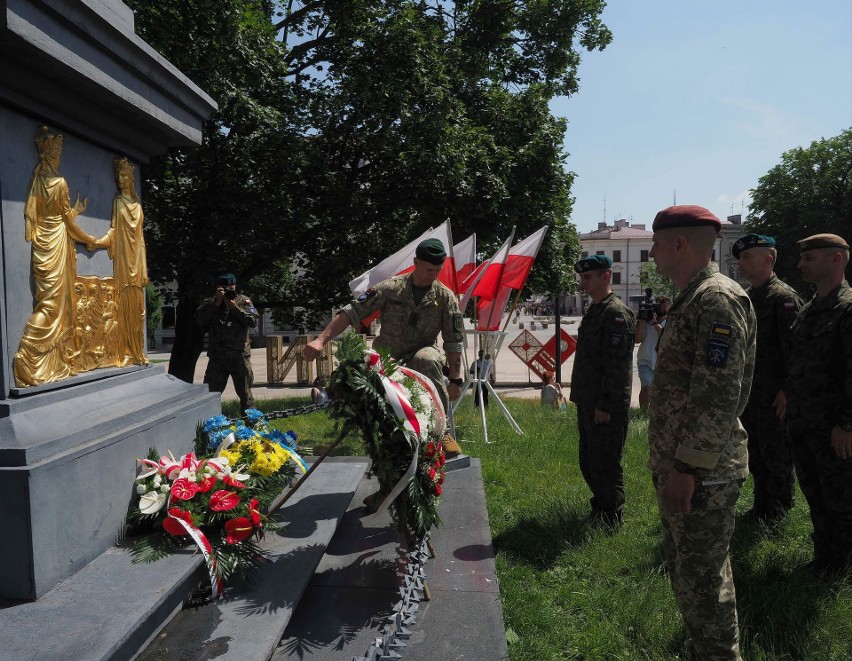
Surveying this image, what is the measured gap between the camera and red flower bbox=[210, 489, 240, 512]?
363 centimetres

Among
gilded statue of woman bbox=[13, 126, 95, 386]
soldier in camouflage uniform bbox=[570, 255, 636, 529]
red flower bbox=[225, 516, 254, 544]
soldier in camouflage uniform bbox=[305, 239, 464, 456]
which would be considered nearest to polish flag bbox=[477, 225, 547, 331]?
soldier in camouflage uniform bbox=[305, 239, 464, 456]

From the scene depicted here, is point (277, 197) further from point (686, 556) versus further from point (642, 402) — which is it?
point (686, 556)

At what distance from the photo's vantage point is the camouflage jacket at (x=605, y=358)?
4797 mm

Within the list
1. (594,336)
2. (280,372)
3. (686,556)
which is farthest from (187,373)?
(686,556)

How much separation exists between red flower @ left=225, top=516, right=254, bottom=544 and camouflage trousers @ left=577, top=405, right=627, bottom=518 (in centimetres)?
259

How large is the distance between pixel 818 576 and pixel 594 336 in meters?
2.08

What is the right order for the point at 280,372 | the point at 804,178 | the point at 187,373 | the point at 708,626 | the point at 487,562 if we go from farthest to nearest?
the point at 804,178, the point at 280,372, the point at 187,373, the point at 487,562, the point at 708,626

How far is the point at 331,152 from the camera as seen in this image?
1180 cm

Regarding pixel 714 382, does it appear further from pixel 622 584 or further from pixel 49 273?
pixel 49 273

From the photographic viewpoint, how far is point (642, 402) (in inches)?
426

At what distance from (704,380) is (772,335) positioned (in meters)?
2.78

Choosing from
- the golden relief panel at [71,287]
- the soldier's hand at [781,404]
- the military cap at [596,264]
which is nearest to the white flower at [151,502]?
the golden relief panel at [71,287]

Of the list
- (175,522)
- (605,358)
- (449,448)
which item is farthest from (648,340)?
(175,522)

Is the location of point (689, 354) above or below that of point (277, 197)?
below
